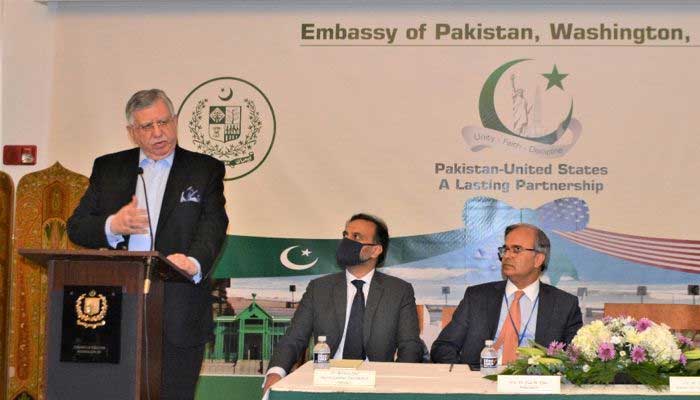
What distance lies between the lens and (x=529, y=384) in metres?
3.21

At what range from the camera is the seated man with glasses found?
473 centimetres

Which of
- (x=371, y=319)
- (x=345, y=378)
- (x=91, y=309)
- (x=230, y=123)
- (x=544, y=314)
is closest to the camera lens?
(x=345, y=378)

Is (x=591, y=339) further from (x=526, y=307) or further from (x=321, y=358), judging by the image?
(x=526, y=307)

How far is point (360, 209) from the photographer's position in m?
6.52

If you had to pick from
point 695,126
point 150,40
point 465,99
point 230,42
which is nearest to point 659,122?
point 695,126

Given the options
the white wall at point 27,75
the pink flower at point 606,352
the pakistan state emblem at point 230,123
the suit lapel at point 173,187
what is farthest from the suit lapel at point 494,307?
the white wall at point 27,75

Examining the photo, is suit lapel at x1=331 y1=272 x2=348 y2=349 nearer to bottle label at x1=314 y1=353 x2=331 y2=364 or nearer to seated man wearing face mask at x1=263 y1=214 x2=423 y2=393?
seated man wearing face mask at x1=263 y1=214 x2=423 y2=393

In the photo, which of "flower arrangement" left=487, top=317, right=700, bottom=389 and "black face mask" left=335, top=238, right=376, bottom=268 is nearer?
"flower arrangement" left=487, top=317, right=700, bottom=389

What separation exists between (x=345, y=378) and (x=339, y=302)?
5.70ft

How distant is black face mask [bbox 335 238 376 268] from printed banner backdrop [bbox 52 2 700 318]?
143 cm

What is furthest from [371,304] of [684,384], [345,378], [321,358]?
[684,384]

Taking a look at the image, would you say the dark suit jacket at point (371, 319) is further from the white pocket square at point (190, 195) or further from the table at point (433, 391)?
the table at point (433, 391)

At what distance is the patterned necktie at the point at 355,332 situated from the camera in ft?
16.3

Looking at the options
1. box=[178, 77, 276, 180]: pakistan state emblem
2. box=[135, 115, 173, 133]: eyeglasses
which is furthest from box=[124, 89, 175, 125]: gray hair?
box=[178, 77, 276, 180]: pakistan state emblem
